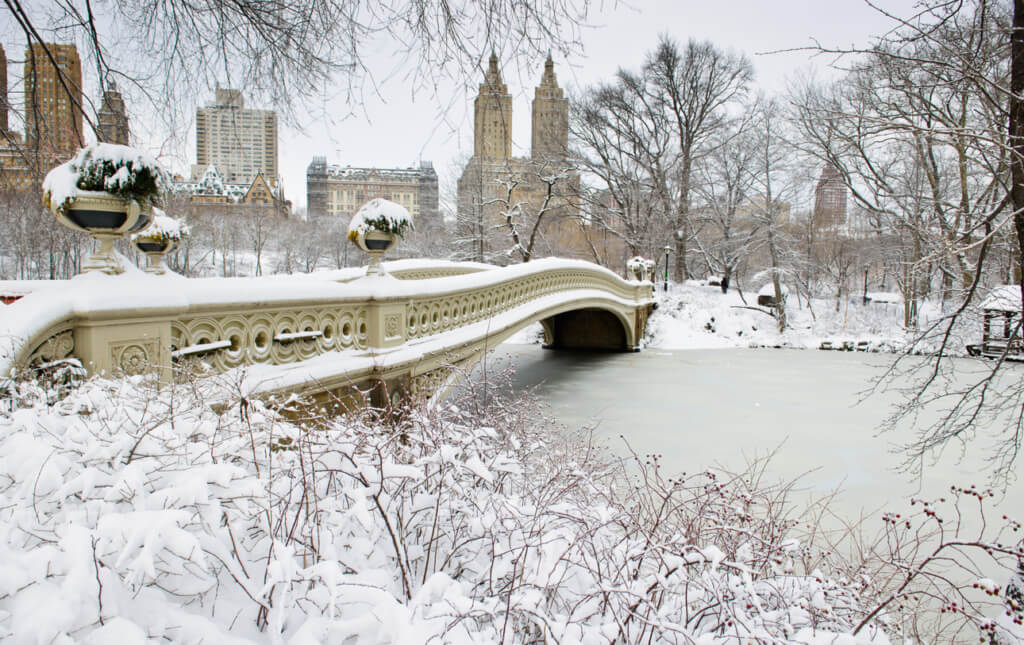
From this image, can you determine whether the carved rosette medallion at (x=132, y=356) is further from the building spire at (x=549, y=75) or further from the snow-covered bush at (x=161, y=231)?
the snow-covered bush at (x=161, y=231)

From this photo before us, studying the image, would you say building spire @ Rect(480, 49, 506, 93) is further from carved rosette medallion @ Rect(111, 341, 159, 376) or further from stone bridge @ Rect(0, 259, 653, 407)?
carved rosette medallion @ Rect(111, 341, 159, 376)

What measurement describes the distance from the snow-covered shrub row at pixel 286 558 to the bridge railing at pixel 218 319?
564 mm

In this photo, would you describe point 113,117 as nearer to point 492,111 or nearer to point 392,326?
point 492,111

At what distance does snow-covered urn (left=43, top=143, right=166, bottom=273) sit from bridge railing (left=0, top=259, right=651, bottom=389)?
293 mm

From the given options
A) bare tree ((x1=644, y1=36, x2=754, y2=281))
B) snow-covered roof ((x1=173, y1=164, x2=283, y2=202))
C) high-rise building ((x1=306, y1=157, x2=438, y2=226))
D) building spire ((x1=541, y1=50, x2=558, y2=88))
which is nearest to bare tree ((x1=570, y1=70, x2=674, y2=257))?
bare tree ((x1=644, y1=36, x2=754, y2=281))

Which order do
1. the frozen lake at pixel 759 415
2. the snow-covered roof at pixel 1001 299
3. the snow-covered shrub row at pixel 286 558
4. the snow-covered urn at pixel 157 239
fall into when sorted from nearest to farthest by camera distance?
1. the snow-covered shrub row at pixel 286 558
2. the snow-covered roof at pixel 1001 299
3. the snow-covered urn at pixel 157 239
4. the frozen lake at pixel 759 415

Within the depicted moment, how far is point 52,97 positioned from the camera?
4082mm

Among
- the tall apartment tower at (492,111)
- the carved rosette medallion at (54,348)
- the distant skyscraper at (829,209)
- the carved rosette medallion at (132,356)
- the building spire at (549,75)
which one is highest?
the distant skyscraper at (829,209)

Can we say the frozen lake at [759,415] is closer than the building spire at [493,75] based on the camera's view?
No

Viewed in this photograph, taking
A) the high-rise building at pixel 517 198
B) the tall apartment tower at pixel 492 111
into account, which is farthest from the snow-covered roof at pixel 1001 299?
the high-rise building at pixel 517 198

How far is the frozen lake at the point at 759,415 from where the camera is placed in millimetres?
7691

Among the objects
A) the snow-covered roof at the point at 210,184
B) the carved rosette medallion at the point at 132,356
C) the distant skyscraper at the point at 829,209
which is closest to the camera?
the carved rosette medallion at the point at 132,356

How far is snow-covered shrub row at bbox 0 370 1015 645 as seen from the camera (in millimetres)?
1112

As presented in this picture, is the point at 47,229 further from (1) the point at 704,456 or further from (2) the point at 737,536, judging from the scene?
(2) the point at 737,536
